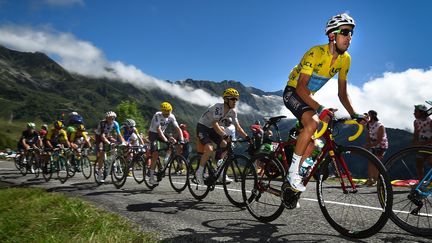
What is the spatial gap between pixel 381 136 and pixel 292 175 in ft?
27.3

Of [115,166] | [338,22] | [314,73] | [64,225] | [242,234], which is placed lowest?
[64,225]

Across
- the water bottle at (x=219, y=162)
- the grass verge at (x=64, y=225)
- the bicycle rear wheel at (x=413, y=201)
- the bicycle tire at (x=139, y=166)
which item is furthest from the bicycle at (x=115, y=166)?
the bicycle rear wheel at (x=413, y=201)

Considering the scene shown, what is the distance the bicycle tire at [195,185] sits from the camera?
27.9 feet

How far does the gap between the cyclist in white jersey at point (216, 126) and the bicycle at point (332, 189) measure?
67.4 inches

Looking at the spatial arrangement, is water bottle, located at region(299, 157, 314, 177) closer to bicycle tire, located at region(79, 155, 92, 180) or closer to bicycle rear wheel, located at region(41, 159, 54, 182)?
bicycle tire, located at region(79, 155, 92, 180)

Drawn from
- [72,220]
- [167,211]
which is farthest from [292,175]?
[72,220]

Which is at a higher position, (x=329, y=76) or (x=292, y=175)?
(x=329, y=76)

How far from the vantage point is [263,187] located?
6.23 m

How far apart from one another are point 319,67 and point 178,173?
5.85m

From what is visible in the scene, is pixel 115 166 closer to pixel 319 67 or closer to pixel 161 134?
pixel 161 134

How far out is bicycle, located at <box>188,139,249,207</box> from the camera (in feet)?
24.5

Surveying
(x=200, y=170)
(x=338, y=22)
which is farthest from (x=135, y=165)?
(x=338, y=22)

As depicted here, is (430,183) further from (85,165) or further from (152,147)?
(85,165)

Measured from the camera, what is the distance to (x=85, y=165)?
14961 millimetres
